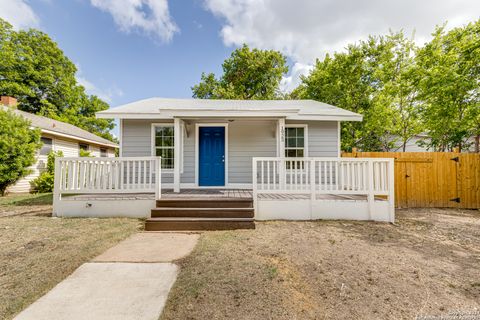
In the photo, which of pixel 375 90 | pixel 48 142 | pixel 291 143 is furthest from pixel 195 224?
pixel 375 90

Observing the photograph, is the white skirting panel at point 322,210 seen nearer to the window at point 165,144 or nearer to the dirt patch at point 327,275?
the dirt patch at point 327,275

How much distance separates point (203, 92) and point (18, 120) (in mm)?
13384

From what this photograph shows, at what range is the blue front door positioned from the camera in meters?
7.12

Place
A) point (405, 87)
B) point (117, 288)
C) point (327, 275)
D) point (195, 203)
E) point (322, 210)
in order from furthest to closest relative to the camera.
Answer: point (405, 87), point (322, 210), point (195, 203), point (327, 275), point (117, 288)

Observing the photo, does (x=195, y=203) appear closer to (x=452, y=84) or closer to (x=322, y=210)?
(x=322, y=210)

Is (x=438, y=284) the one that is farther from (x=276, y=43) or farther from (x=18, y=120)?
(x=276, y=43)

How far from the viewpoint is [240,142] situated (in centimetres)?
727

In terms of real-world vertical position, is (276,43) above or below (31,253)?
above

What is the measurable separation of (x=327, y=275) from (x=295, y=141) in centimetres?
540

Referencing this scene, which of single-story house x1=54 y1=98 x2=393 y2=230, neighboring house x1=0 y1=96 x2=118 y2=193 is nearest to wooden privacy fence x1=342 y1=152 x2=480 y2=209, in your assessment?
single-story house x1=54 y1=98 x2=393 y2=230

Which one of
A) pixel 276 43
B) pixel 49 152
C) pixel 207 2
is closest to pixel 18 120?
pixel 49 152

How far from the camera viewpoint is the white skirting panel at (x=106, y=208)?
16.1 feet

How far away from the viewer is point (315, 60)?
48.6 ft

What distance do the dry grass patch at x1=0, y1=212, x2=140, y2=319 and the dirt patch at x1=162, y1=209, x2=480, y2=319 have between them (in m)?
1.43
